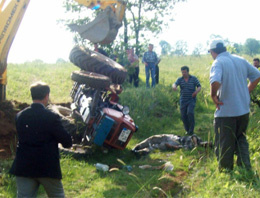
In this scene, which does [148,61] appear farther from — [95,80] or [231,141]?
[231,141]

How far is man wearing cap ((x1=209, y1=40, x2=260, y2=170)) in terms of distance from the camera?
18.7ft

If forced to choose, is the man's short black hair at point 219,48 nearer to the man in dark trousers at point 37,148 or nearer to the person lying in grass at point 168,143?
the person lying in grass at point 168,143

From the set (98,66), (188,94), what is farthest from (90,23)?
(188,94)

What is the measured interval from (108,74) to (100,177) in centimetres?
264

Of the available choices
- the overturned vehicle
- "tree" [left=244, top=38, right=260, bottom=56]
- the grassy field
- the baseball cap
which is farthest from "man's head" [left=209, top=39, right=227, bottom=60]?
"tree" [left=244, top=38, right=260, bottom=56]

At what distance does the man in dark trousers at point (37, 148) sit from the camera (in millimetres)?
3922

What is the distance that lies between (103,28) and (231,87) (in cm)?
413

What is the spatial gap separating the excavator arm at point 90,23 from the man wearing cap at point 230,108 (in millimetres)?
3643

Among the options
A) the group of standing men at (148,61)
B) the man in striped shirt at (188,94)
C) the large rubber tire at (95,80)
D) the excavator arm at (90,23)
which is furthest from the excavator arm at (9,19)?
the group of standing men at (148,61)

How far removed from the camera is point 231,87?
225 inches

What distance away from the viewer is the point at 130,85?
16219 mm

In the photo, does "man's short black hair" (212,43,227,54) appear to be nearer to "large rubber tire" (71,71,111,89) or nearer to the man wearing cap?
the man wearing cap

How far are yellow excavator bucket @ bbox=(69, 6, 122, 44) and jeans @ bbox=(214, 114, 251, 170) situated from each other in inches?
153

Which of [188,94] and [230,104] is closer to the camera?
[230,104]
